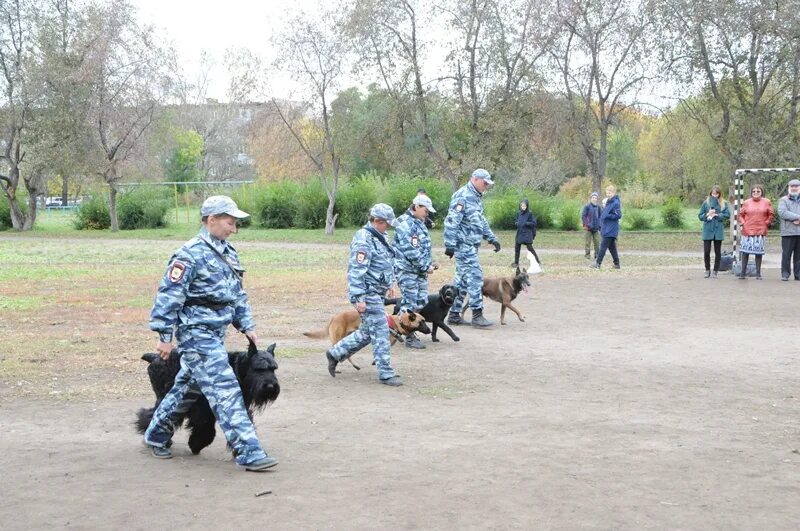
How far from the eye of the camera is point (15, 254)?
95.3ft

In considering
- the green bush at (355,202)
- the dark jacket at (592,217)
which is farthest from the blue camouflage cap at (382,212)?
the green bush at (355,202)

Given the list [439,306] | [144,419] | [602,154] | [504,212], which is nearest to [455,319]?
[439,306]

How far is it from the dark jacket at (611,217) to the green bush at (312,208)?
26.4m

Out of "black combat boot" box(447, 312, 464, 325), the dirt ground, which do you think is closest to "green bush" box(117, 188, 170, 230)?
"black combat boot" box(447, 312, 464, 325)

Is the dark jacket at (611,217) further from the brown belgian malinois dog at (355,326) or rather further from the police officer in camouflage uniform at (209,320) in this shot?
the police officer in camouflage uniform at (209,320)

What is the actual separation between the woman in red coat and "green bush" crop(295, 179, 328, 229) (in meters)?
28.9

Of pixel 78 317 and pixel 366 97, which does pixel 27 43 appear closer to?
pixel 366 97

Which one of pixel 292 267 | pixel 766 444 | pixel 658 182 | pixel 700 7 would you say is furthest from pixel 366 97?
pixel 766 444

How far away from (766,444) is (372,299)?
3.89 metres

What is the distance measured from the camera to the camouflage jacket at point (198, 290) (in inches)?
231

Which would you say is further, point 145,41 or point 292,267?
point 145,41

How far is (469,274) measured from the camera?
42.0ft

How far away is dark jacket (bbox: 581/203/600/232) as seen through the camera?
23.0 meters

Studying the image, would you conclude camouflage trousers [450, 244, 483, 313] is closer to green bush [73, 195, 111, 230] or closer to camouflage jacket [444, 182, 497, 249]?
camouflage jacket [444, 182, 497, 249]
